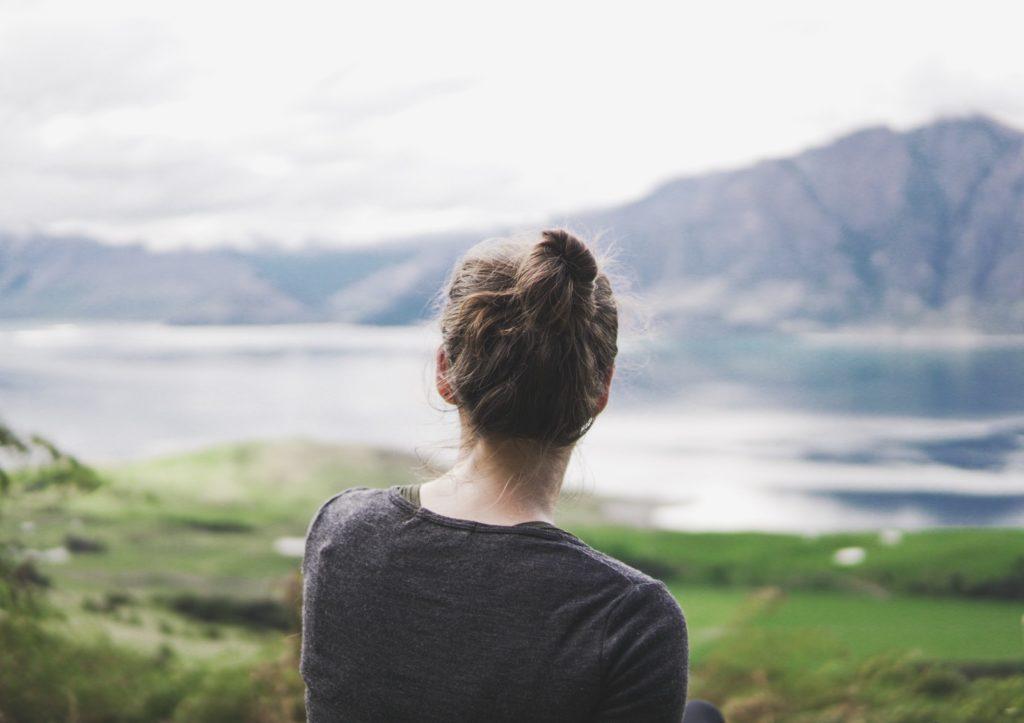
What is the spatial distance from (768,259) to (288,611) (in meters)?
3.19

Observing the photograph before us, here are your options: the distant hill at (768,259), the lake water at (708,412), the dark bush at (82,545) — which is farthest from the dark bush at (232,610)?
the distant hill at (768,259)

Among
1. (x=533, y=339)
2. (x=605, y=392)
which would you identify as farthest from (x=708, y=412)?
(x=533, y=339)

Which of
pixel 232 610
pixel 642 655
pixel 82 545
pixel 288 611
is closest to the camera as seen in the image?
pixel 642 655

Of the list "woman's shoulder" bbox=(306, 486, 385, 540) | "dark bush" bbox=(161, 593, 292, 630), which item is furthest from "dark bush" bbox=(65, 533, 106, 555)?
"woman's shoulder" bbox=(306, 486, 385, 540)

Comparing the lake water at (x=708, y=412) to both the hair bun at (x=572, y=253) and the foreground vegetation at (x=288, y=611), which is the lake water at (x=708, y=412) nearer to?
the foreground vegetation at (x=288, y=611)

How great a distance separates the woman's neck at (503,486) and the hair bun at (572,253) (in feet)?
0.64

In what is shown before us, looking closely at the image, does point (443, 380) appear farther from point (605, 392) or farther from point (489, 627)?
point (489, 627)

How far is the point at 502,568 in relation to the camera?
0.85 meters

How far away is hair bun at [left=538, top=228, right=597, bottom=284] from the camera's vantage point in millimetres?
898

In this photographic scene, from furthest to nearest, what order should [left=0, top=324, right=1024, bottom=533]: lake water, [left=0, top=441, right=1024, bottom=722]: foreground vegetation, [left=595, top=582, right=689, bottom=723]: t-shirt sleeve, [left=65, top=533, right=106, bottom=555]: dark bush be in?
[left=0, top=324, right=1024, bottom=533]: lake water < [left=65, top=533, right=106, bottom=555]: dark bush < [left=0, top=441, right=1024, bottom=722]: foreground vegetation < [left=595, top=582, right=689, bottom=723]: t-shirt sleeve

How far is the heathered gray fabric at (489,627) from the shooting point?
2.65 ft

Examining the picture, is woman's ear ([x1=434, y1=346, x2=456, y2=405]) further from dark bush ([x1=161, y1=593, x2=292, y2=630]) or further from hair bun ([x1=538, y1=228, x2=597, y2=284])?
dark bush ([x1=161, y1=593, x2=292, y2=630])

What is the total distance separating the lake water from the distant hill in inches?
8.3

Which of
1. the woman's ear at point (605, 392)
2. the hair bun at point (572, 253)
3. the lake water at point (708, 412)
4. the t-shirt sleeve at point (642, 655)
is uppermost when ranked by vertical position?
the hair bun at point (572, 253)
